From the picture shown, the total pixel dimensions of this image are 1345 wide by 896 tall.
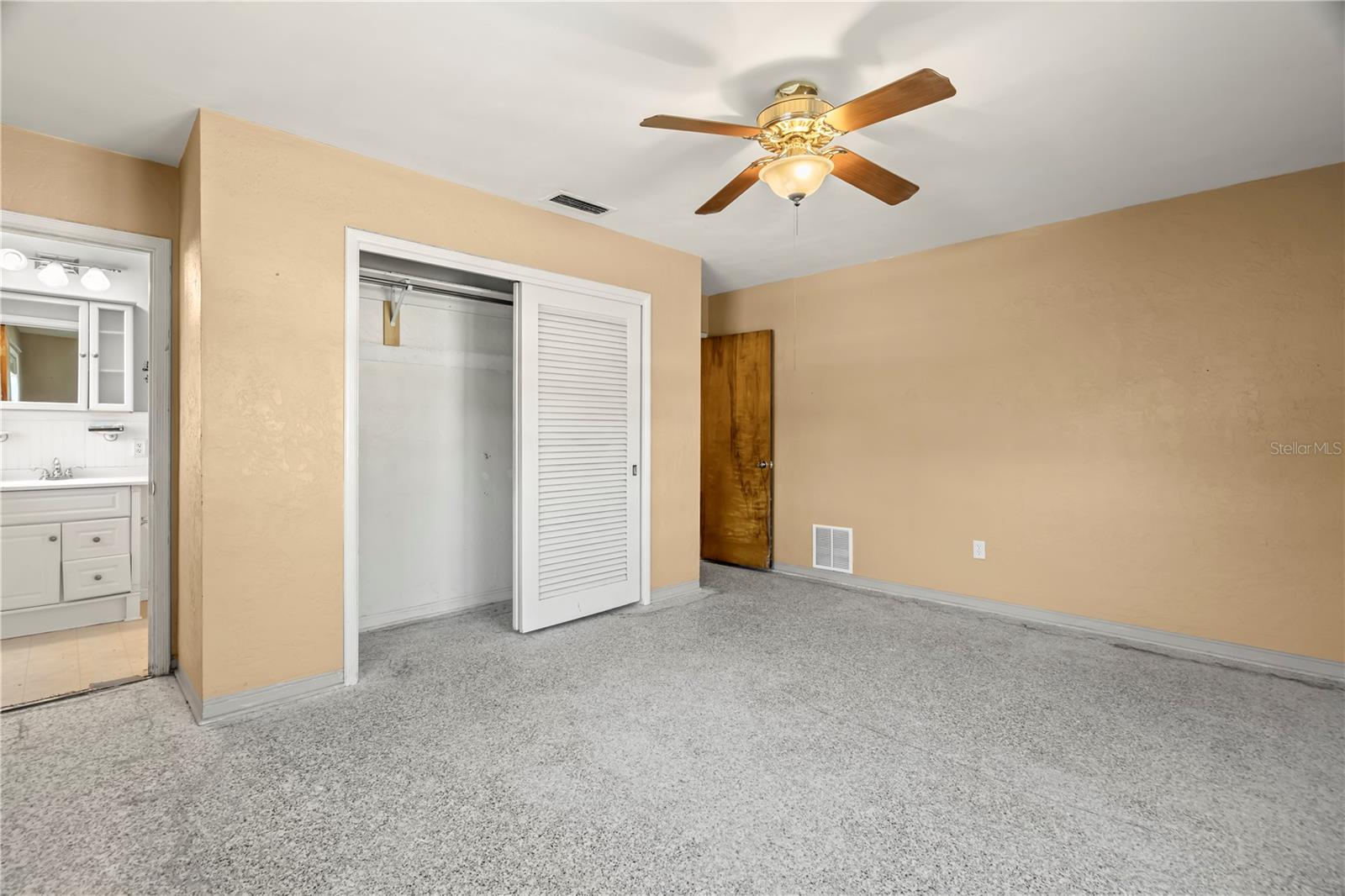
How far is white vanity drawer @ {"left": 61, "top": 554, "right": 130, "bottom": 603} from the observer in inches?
143

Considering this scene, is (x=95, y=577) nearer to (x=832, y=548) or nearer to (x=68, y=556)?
(x=68, y=556)

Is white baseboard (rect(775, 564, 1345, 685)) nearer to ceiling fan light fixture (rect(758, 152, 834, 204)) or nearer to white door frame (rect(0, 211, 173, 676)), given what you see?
ceiling fan light fixture (rect(758, 152, 834, 204))

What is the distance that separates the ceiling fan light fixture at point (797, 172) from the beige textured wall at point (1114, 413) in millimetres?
1537

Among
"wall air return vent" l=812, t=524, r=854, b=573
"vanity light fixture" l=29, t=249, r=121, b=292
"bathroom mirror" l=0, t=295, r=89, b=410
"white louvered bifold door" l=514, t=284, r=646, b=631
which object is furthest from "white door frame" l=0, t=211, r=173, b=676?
"wall air return vent" l=812, t=524, r=854, b=573

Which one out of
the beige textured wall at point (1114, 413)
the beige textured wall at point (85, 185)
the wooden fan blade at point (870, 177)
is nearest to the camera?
the wooden fan blade at point (870, 177)

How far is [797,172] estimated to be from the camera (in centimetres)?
229

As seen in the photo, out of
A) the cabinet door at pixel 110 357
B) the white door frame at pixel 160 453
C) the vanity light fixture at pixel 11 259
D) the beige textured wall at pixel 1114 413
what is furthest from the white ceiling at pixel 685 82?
the cabinet door at pixel 110 357

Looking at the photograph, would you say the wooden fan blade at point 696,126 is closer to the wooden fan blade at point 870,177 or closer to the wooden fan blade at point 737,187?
the wooden fan blade at point 737,187

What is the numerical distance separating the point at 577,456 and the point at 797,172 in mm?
2177

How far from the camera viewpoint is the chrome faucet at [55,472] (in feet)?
13.1

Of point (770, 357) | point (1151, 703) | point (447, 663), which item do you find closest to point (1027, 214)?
point (770, 357)

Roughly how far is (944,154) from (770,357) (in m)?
2.48

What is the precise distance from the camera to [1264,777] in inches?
82.1

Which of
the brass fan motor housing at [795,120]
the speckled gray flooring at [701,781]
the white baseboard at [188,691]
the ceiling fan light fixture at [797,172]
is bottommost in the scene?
the speckled gray flooring at [701,781]
